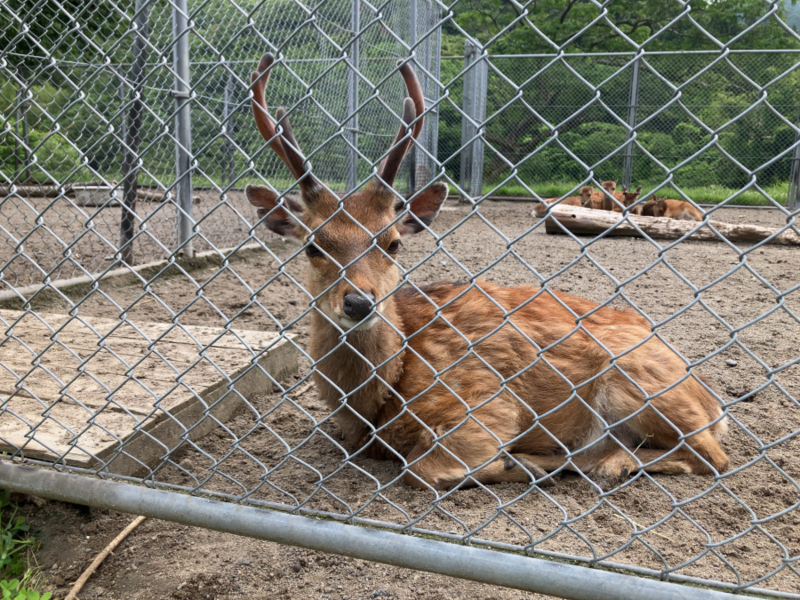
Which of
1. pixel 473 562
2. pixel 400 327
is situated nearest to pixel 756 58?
pixel 400 327

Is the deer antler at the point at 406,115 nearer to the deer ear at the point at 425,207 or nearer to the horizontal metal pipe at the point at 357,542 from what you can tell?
the deer ear at the point at 425,207

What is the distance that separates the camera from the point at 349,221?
2.97 metres

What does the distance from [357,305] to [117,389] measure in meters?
0.97

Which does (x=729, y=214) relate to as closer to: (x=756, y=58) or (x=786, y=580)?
(x=756, y=58)

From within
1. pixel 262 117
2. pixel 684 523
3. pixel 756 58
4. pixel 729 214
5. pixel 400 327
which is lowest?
pixel 729 214

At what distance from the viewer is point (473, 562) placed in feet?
6.17

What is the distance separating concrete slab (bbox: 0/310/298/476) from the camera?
2.69m

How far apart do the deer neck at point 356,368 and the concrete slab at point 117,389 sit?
329 millimetres

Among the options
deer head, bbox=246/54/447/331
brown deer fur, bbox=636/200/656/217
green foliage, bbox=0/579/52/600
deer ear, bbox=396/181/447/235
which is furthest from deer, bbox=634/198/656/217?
green foliage, bbox=0/579/52/600

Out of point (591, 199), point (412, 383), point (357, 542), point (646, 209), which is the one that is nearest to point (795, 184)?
point (646, 209)

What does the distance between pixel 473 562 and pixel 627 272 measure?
6418mm

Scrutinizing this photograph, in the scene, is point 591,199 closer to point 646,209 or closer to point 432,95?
point 646,209

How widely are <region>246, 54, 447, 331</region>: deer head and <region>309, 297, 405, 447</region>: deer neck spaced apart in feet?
0.50

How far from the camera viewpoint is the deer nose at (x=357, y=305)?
2.59m
